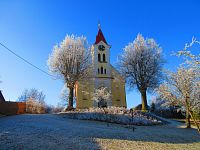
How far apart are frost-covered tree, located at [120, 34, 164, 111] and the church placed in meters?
3.50

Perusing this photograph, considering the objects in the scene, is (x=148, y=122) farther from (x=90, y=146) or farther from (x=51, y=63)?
(x=51, y=63)

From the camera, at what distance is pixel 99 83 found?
152 feet

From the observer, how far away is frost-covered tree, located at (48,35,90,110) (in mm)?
38156

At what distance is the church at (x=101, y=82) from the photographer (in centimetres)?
4519

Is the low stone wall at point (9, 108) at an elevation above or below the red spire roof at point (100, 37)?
below

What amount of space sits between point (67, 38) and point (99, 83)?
32.7ft

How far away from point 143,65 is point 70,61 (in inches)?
437

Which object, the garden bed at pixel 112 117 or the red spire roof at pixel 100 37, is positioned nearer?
the garden bed at pixel 112 117

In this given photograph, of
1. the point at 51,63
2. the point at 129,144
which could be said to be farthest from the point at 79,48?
the point at 129,144

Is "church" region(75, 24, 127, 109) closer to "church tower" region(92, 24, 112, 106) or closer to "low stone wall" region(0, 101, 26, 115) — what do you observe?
"church tower" region(92, 24, 112, 106)

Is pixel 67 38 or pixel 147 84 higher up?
pixel 67 38

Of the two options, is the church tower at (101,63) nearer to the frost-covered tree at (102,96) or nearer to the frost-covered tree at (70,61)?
the frost-covered tree at (102,96)

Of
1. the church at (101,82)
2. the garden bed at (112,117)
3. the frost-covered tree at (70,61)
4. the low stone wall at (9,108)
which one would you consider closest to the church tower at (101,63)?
the church at (101,82)

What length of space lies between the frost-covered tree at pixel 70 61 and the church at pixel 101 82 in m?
Answer: 3.70
